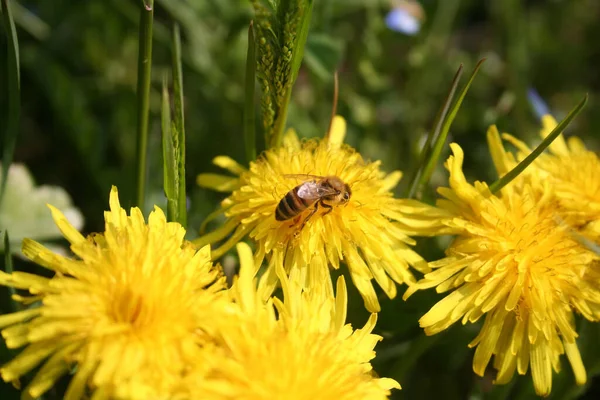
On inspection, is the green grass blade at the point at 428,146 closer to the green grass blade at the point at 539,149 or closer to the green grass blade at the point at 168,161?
the green grass blade at the point at 539,149

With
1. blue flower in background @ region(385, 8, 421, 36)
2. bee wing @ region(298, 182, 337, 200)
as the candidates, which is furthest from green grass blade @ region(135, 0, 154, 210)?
blue flower in background @ region(385, 8, 421, 36)

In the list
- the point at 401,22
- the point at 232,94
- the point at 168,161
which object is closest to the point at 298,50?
the point at 168,161

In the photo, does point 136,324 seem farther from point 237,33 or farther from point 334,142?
point 237,33

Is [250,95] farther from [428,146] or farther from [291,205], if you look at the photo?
[428,146]

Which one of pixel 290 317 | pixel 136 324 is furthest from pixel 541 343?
pixel 136 324

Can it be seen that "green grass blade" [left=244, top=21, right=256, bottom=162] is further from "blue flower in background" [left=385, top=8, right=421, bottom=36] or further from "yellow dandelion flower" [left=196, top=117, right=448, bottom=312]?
"blue flower in background" [left=385, top=8, right=421, bottom=36]

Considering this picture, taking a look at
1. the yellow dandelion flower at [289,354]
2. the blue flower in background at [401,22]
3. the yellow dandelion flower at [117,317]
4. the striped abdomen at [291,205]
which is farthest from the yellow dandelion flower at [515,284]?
the blue flower in background at [401,22]
